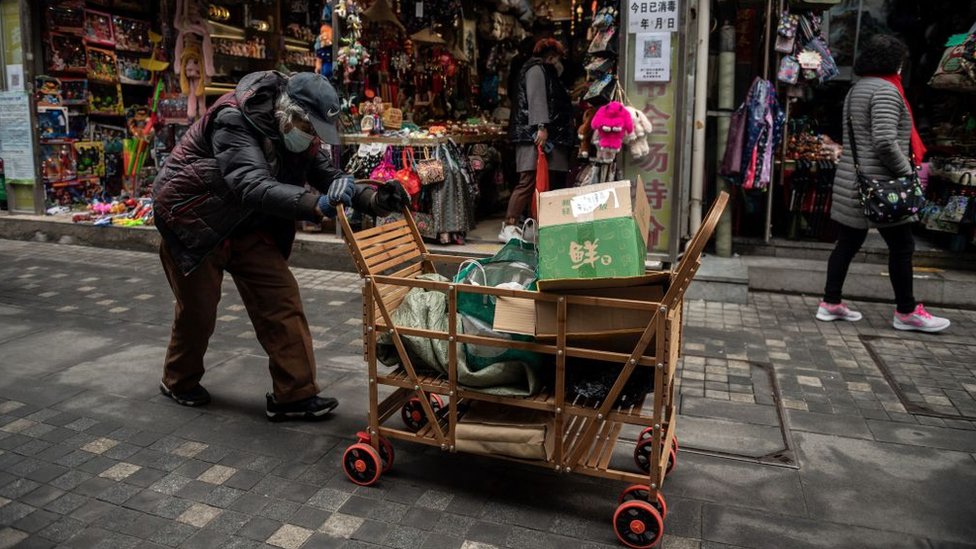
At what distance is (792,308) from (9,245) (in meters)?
9.00

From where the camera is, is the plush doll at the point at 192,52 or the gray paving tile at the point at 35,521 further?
the plush doll at the point at 192,52

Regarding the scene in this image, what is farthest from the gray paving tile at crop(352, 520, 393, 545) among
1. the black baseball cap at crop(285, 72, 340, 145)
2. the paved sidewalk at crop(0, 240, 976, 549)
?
the black baseball cap at crop(285, 72, 340, 145)

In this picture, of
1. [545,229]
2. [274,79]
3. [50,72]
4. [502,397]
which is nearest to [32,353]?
[274,79]

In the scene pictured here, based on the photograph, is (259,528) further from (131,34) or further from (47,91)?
(131,34)

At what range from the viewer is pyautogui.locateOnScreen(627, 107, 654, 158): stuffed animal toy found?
21.4ft

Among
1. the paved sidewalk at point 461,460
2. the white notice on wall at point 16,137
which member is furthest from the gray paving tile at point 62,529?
the white notice on wall at point 16,137

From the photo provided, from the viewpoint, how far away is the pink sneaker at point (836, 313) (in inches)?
238

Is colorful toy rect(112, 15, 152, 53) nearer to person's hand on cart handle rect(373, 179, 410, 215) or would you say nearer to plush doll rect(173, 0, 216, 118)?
plush doll rect(173, 0, 216, 118)

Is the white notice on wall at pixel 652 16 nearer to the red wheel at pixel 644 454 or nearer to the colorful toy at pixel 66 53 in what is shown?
the red wheel at pixel 644 454

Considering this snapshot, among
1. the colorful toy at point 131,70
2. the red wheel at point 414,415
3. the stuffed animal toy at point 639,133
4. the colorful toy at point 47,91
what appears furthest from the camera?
the colorful toy at point 131,70

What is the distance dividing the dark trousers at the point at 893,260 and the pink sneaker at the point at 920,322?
0.05 metres

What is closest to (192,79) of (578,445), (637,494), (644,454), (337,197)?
(337,197)

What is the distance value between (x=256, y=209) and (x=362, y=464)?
1.27 meters

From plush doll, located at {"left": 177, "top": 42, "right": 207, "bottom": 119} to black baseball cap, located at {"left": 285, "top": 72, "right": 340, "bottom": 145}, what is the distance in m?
6.28
